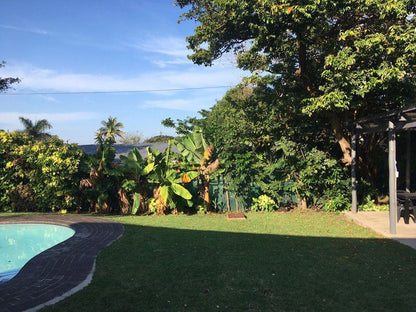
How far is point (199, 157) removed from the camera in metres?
11.4

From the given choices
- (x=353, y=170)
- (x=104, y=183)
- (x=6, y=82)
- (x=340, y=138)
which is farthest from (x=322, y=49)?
Answer: (x=6, y=82)

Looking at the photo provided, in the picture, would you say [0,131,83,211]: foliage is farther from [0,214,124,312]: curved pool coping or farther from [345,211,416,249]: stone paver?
[345,211,416,249]: stone paver

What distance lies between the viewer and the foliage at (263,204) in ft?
36.9

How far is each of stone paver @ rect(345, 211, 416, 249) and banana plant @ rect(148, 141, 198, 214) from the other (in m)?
5.54

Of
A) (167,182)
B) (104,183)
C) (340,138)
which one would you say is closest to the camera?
(340,138)

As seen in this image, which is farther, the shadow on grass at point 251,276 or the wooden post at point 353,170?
the wooden post at point 353,170

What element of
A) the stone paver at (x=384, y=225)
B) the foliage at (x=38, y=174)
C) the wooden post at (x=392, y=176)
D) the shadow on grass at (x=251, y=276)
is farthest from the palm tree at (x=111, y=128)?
the wooden post at (x=392, y=176)

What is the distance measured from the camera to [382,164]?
1184 cm

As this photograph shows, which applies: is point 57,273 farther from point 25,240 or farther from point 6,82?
point 6,82

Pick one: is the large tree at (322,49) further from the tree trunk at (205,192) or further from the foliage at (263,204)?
the tree trunk at (205,192)

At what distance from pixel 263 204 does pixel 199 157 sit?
3.02 metres

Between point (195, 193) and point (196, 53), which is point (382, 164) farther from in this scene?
point (196, 53)

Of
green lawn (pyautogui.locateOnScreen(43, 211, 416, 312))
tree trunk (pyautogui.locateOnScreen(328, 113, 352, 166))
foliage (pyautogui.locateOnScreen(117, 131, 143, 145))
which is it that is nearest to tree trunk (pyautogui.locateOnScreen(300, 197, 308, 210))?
tree trunk (pyautogui.locateOnScreen(328, 113, 352, 166))

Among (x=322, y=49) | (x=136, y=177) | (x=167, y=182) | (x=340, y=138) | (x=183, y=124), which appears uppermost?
(x=322, y=49)
